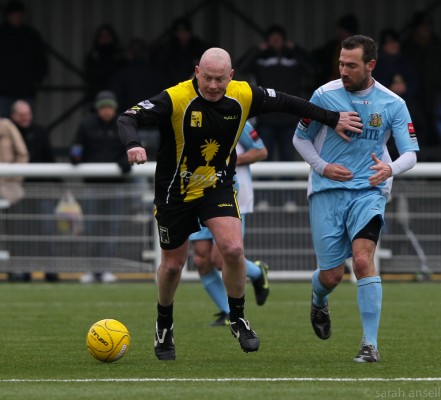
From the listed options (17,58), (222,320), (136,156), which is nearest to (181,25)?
(17,58)

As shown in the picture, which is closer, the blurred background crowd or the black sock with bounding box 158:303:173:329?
the black sock with bounding box 158:303:173:329

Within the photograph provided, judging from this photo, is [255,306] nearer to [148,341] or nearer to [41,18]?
[148,341]

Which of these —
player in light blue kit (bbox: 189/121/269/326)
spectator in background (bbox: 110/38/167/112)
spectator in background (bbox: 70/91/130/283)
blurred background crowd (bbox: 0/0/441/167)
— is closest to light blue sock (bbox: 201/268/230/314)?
player in light blue kit (bbox: 189/121/269/326)

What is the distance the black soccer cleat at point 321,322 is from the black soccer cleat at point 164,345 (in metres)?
1.28

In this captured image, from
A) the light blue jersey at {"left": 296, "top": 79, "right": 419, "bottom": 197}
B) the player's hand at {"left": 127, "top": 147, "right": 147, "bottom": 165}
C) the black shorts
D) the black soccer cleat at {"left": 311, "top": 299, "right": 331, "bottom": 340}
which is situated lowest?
the black soccer cleat at {"left": 311, "top": 299, "right": 331, "bottom": 340}

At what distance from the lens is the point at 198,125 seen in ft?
29.1

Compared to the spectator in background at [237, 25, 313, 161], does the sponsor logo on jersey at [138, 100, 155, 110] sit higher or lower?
lower

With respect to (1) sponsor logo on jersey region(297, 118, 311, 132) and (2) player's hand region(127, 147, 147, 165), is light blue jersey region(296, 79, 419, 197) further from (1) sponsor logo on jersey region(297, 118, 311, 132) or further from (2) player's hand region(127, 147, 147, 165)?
(2) player's hand region(127, 147, 147, 165)

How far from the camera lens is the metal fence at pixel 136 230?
680 inches

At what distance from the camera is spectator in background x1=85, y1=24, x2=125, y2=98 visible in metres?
20.7

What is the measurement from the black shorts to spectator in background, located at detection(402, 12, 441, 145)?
11789 mm

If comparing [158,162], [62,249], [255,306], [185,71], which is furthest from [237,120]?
[185,71]

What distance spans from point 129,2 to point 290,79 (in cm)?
473
